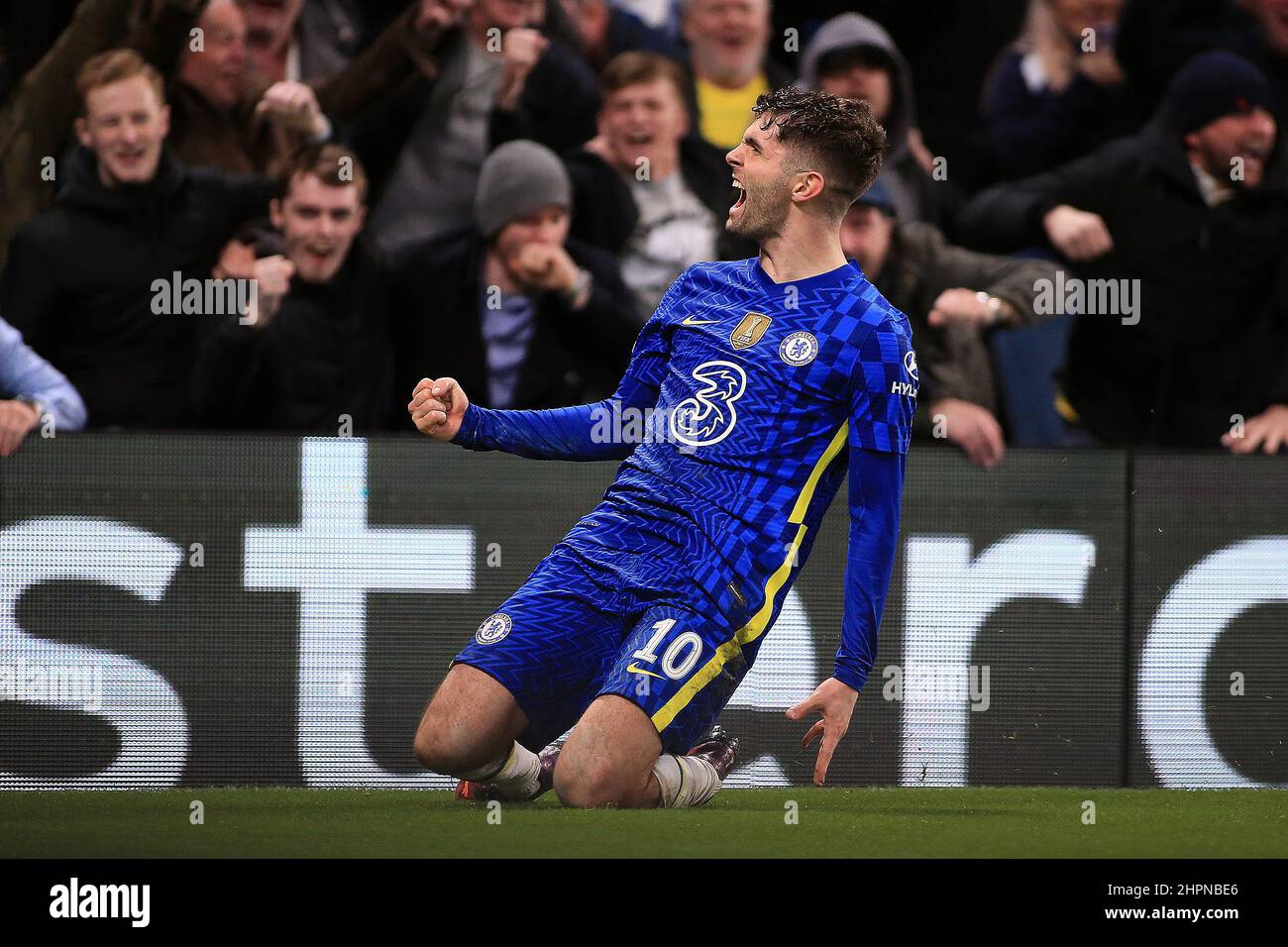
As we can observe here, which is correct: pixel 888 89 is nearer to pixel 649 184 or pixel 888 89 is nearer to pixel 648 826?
pixel 649 184

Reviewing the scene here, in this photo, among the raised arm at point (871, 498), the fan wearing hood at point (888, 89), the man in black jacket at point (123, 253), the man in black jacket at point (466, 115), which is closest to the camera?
the raised arm at point (871, 498)

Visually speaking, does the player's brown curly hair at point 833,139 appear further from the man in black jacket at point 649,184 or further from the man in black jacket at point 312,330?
the man in black jacket at point 312,330

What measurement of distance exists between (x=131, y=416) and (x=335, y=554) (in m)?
0.95

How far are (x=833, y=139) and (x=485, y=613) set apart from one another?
2.52 metres

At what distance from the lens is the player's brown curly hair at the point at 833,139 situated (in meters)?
4.29

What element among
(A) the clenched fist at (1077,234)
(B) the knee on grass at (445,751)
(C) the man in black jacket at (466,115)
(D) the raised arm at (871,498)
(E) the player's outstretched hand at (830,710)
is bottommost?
(B) the knee on grass at (445,751)

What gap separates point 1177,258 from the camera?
22.5ft

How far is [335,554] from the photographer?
619 centimetres

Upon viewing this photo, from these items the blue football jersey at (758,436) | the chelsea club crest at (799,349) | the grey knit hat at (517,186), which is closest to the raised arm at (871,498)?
the blue football jersey at (758,436)

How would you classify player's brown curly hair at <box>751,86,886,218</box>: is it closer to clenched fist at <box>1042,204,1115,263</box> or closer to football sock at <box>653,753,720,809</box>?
football sock at <box>653,753,720,809</box>

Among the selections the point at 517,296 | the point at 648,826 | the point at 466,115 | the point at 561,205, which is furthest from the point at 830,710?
the point at 466,115

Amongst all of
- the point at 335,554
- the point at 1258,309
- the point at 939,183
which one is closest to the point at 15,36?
the point at 335,554

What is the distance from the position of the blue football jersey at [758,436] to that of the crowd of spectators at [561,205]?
2.07 metres

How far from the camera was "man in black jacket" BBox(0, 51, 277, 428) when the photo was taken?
641 cm
